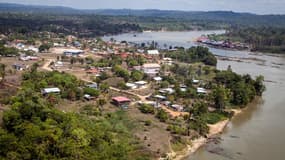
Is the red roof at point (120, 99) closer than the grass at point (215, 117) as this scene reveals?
No

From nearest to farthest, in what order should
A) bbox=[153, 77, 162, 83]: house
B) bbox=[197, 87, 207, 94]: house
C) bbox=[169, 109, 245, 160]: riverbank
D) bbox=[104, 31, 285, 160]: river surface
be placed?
bbox=[169, 109, 245, 160]: riverbank < bbox=[104, 31, 285, 160]: river surface < bbox=[197, 87, 207, 94]: house < bbox=[153, 77, 162, 83]: house

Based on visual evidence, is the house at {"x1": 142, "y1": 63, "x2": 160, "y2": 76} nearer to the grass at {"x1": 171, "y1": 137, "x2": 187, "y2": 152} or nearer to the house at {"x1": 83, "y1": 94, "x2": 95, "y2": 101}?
the house at {"x1": 83, "y1": 94, "x2": 95, "y2": 101}

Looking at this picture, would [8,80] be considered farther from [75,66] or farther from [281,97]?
[281,97]

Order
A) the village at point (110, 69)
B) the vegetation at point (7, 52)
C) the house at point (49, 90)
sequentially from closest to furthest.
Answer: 1. the house at point (49, 90)
2. the village at point (110, 69)
3. the vegetation at point (7, 52)

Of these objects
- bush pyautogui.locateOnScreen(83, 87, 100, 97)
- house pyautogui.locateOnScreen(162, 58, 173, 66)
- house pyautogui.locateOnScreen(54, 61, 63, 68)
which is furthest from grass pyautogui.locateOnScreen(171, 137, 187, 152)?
house pyautogui.locateOnScreen(162, 58, 173, 66)

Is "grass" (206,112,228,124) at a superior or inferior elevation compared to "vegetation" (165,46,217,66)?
inferior

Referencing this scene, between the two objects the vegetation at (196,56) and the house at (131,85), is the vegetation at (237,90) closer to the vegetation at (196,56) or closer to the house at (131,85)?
the house at (131,85)

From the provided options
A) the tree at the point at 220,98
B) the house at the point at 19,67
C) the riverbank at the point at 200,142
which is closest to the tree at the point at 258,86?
the tree at the point at 220,98

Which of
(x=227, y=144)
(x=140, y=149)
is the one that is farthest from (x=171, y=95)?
(x=140, y=149)

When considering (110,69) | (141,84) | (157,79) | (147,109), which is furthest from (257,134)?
(110,69)
